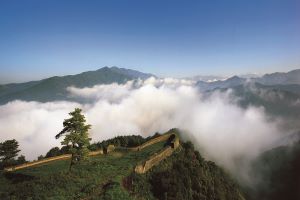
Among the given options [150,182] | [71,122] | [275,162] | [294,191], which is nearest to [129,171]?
[150,182]

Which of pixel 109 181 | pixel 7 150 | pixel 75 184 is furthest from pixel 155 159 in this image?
pixel 7 150

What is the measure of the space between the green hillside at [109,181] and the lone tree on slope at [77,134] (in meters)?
1.79

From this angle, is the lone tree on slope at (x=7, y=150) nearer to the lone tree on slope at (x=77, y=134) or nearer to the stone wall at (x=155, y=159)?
the lone tree on slope at (x=77, y=134)

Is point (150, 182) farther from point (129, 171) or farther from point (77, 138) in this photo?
point (77, 138)

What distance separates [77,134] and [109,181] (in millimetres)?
9148

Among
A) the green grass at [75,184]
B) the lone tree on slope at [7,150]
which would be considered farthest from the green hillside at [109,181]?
the lone tree on slope at [7,150]

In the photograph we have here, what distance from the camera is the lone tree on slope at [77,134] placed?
1633 inches

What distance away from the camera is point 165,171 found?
51.4 meters

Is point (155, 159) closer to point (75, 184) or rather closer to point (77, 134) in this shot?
point (77, 134)

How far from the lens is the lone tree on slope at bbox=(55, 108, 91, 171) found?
41.5 metres

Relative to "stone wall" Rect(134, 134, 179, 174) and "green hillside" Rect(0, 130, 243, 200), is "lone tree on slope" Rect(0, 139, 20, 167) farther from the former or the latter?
"stone wall" Rect(134, 134, 179, 174)

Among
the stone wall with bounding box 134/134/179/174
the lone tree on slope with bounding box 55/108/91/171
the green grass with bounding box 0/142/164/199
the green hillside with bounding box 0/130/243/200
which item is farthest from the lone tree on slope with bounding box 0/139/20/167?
the stone wall with bounding box 134/134/179/174

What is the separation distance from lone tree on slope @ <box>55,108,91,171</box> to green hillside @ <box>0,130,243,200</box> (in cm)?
179

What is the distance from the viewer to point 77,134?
4156 cm
